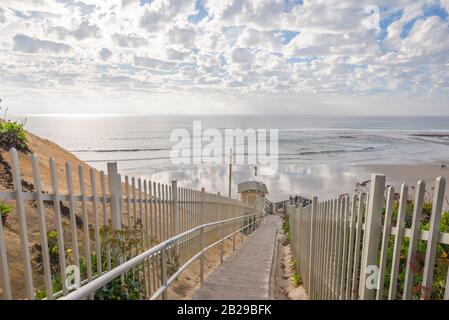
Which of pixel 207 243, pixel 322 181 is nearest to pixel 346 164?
pixel 322 181

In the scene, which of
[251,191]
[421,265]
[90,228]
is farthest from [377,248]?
[251,191]

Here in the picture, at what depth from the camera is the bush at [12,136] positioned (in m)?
7.69

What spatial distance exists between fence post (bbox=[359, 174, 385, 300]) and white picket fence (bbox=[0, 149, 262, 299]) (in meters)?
2.00

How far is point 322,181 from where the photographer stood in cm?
3466

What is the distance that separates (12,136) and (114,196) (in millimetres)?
6184

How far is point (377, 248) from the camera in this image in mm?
2525

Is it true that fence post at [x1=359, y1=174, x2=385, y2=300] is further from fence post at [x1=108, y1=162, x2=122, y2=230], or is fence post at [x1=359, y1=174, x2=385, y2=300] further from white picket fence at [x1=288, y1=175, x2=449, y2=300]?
fence post at [x1=108, y1=162, x2=122, y2=230]

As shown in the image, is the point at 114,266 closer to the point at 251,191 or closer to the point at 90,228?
the point at 90,228

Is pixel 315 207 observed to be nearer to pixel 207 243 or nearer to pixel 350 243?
pixel 350 243

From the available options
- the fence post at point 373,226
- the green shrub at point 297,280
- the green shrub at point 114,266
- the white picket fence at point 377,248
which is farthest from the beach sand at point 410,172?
the green shrub at point 114,266

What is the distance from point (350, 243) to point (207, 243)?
17.5 ft

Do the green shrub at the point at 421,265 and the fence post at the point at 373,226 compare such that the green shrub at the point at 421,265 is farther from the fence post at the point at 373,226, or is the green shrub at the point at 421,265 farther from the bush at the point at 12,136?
the bush at the point at 12,136

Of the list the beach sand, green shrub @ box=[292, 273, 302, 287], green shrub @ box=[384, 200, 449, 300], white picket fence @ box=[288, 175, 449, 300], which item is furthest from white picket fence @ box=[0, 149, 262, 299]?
the beach sand
